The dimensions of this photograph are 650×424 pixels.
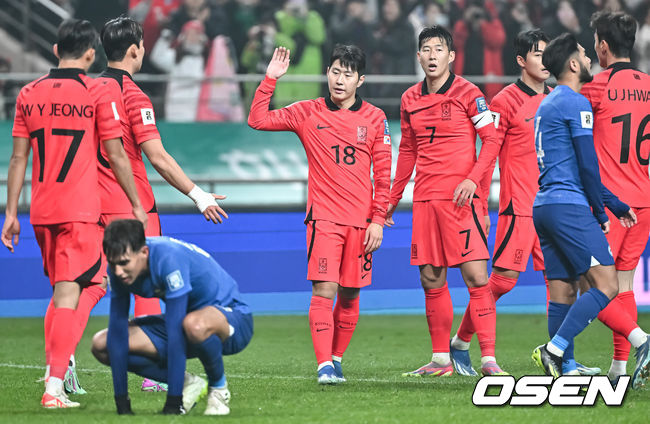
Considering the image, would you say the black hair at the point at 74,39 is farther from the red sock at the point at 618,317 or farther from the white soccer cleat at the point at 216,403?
the red sock at the point at 618,317

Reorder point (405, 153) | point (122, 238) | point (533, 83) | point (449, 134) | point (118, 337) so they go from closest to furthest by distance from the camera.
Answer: point (122, 238)
point (118, 337)
point (449, 134)
point (405, 153)
point (533, 83)

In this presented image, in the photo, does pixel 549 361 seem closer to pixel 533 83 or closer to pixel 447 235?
pixel 447 235

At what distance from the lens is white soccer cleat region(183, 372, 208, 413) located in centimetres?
496

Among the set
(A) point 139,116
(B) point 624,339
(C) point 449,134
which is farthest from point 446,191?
(A) point 139,116

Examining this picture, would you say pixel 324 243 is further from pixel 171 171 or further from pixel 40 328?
pixel 40 328

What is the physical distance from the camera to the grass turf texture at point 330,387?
5.04m

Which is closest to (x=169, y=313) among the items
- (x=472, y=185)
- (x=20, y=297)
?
(x=472, y=185)

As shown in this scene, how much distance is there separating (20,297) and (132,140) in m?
5.60

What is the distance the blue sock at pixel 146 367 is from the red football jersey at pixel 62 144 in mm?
943

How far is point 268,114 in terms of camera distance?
680 cm

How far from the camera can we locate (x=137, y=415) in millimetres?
4918

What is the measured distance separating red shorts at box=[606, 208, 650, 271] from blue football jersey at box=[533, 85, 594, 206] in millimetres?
677

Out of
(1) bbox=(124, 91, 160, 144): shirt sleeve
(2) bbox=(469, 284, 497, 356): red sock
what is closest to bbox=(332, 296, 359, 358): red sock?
(2) bbox=(469, 284, 497, 356): red sock

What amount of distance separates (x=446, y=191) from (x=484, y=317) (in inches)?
34.0
